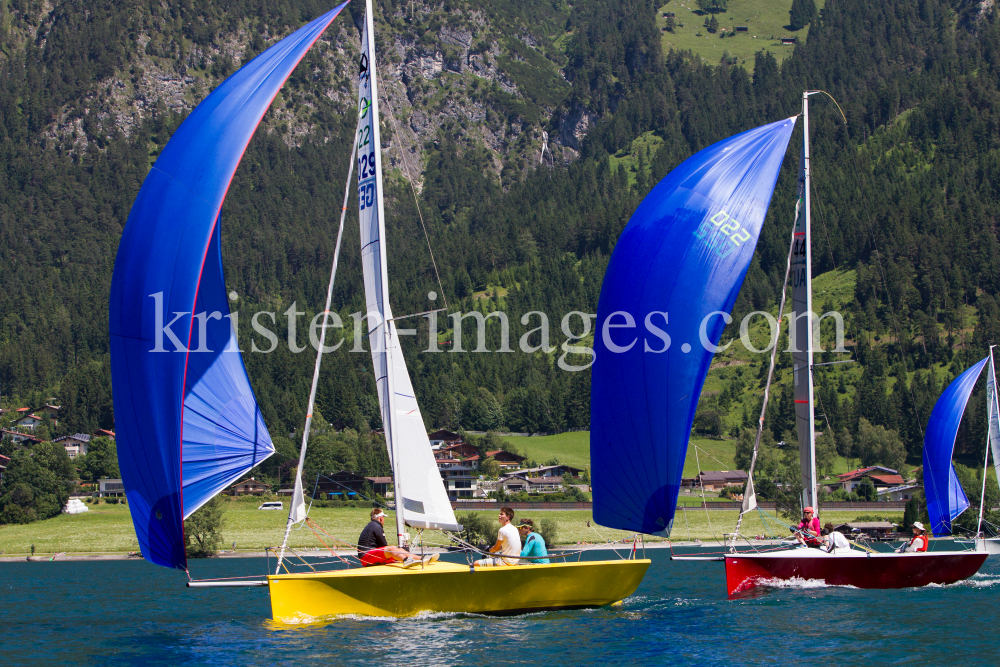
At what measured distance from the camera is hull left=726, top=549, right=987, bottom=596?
25.9 meters

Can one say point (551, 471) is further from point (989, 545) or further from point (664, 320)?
point (664, 320)

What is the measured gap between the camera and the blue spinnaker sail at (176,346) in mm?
19719

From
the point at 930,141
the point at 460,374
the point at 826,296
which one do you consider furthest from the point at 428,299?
the point at 930,141

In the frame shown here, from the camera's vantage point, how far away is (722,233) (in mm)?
24156

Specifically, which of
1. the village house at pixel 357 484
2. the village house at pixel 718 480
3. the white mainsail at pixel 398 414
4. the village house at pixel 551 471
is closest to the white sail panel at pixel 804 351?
the white mainsail at pixel 398 414

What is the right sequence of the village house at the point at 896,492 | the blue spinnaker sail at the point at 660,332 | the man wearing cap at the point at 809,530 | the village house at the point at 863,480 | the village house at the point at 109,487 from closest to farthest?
the blue spinnaker sail at the point at 660,332, the man wearing cap at the point at 809,530, the village house at the point at 109,487, the village house at the point at 896,492, the village house at the point at 863,480

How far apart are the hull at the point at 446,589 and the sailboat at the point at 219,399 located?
3cm

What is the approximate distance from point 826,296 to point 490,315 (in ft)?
186

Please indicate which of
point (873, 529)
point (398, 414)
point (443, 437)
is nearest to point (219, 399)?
point (398, 414)

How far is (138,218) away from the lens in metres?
20.1

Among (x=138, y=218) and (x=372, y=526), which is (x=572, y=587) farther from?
(x=138, y=218)

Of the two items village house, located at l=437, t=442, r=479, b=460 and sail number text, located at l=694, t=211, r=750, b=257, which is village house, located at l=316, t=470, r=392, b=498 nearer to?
village house, located at l=437, t=442, r=479, b=460

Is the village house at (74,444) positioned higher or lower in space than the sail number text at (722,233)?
lower

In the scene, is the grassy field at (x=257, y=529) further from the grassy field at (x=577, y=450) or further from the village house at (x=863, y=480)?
the grassy field at (x=577, y=450)
